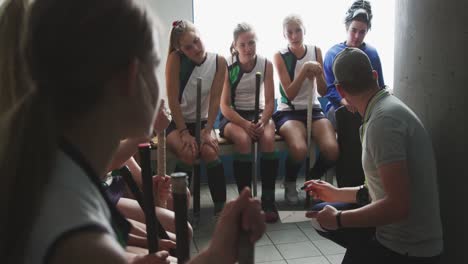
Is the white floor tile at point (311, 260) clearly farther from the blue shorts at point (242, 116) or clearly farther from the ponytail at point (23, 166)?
the ponytail at point (23, 166)

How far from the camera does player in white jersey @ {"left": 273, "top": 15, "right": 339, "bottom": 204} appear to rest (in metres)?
3.81

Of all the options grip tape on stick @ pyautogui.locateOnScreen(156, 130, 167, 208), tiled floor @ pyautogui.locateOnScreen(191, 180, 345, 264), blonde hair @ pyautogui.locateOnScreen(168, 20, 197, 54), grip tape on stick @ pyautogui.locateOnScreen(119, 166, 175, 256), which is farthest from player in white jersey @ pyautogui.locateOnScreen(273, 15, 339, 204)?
grip tape on stick @ pyautogui.locateOnScreen(119, 166, 175, 256)

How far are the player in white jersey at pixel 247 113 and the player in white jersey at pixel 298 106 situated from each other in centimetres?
14

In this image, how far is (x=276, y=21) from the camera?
182 inches

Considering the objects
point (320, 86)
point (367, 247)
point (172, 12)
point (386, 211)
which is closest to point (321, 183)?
point (367, 247)

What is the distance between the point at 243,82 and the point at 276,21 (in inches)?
39.1

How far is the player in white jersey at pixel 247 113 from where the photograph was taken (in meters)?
3.75

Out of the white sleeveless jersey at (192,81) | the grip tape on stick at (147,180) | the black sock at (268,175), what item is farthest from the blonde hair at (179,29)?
the grip tape on stick at (147,180)

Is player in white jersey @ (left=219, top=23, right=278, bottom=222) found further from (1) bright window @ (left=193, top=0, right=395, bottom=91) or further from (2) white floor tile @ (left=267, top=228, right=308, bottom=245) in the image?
(1) bright window @ (left=193, top=0, right=395, bottom=91)

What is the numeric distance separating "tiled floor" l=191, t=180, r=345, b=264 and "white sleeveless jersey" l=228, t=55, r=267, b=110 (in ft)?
3.02

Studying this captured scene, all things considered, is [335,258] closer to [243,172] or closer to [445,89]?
[243,172]

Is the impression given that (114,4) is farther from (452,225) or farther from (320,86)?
(320,86)

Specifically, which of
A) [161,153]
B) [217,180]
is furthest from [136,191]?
[217,180]

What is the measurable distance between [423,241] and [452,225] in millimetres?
361
